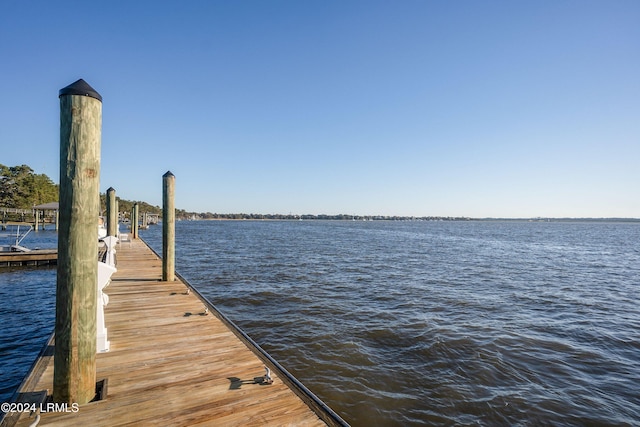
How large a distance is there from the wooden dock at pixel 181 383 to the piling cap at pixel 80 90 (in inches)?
121

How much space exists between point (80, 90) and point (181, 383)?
3.36 meters

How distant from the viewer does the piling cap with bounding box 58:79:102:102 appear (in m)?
2.95

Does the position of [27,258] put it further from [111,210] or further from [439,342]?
[439,342]

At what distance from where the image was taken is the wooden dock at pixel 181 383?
9.66 feet

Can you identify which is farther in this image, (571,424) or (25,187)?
(25,187)

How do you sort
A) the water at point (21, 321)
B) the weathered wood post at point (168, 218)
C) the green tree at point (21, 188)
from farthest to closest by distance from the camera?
the green tree at point (21, 188) → the weathered wood post at point (168, 218) → the water at point (21, 321)

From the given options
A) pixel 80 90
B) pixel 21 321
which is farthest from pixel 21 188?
pixel 80 90

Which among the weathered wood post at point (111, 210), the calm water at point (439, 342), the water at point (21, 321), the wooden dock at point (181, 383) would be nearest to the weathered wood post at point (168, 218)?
the calm water at point (439, 342)

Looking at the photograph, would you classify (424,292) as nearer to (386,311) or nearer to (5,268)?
(386,311)

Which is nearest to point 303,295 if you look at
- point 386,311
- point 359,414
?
point 386,311

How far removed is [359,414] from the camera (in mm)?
4781

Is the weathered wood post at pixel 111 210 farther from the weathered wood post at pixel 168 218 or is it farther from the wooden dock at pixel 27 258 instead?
the weathered wood post at pixel 168 218

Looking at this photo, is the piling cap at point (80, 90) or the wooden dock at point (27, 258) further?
the wooden dock at point (27, 258)

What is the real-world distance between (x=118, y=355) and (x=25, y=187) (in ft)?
262
